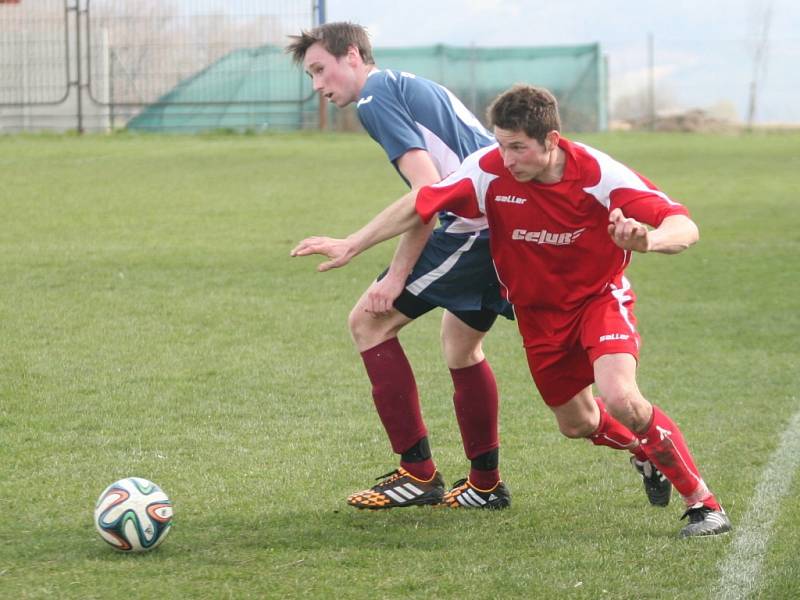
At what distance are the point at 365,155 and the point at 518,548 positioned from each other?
17901 millimetres

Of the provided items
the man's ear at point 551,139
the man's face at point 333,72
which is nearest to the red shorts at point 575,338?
the man's ear at point 551,139

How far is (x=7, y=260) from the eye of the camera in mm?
11234

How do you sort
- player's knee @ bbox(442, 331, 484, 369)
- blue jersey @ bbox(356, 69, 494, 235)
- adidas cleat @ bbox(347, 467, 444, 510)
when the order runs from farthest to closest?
player's knee @ bbox(442, 331, 484, 369)
adidas cleat @ bbox(347, 467, 444, 510)
blue jersey @ bbox(356, 69, 494, 235)

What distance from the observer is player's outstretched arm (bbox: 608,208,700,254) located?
4.03 metres

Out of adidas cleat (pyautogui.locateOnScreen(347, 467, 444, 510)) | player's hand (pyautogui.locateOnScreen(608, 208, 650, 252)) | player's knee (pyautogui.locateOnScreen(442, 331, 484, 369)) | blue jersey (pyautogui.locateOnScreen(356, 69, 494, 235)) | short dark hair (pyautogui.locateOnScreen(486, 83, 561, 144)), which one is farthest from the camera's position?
player's knee (pyautogui.locateOnScreen(442, 331, 484, 369))

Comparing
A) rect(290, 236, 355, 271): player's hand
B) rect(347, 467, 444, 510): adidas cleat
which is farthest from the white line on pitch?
rect(290, 236, 355, 271): player's hand

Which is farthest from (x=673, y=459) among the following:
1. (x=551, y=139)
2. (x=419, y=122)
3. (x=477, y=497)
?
(x=419, y=122)

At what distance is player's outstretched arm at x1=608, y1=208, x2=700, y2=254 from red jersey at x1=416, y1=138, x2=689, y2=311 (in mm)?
267

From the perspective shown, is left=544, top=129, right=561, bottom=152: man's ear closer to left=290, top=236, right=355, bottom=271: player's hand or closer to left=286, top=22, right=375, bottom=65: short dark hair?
left=290, top=236, right=355, bottom=271: player's hand

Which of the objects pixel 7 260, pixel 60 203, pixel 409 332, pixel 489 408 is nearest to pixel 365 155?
pixel 60 203

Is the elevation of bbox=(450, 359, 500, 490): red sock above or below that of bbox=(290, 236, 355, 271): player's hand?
below

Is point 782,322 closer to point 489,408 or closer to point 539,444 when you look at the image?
point 539,444

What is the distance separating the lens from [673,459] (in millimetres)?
4664

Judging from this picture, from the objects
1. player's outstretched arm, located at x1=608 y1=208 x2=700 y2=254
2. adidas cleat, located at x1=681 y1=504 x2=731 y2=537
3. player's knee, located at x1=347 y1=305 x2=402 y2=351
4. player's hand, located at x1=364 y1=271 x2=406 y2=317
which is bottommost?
adidas cleat, located at x1=681 y1=504 x2=731 y2=537
